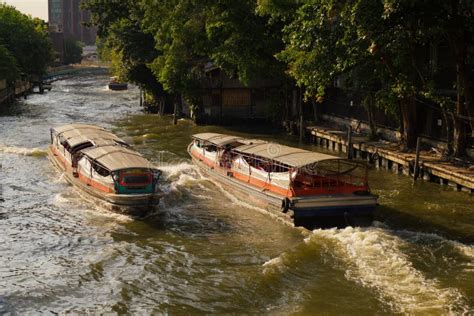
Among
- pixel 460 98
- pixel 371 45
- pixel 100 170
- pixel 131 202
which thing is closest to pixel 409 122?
pixel 460 98

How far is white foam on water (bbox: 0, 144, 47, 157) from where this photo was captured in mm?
36312

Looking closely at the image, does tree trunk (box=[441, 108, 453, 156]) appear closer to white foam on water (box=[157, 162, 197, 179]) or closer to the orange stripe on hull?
the orange stripe on hull

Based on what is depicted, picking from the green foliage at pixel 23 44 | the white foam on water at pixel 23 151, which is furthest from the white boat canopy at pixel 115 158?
the green foliage at pixel 23 44

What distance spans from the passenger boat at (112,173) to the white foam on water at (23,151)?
25.4 feet

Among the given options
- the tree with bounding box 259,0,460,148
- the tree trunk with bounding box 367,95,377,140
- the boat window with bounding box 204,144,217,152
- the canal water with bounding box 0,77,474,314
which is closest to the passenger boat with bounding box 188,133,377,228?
the canal water with bounding box 0,77,474,314

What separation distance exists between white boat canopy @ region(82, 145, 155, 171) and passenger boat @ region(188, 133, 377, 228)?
412 centimetres

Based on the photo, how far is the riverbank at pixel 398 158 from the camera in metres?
26.2

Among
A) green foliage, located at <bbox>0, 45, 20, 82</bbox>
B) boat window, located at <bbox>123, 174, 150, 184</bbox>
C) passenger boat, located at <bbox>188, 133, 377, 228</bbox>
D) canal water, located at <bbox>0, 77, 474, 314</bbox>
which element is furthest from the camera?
green foliage, located at <bbox>0, 45, 20, 82</bbox>

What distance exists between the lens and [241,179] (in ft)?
83.3

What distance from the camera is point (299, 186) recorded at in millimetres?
22047

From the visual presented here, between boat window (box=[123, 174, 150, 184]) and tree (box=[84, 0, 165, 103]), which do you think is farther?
tree (box=[84, 0, 165, 103])

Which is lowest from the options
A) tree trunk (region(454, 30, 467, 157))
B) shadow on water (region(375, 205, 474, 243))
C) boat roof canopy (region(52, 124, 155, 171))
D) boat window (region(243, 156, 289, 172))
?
shadow on water (region(375, 205, 474, 243))

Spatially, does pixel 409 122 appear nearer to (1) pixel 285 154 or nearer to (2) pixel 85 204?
(1) pixel 285 154

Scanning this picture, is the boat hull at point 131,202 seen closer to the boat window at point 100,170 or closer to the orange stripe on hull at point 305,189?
the boat window at point 100,170
